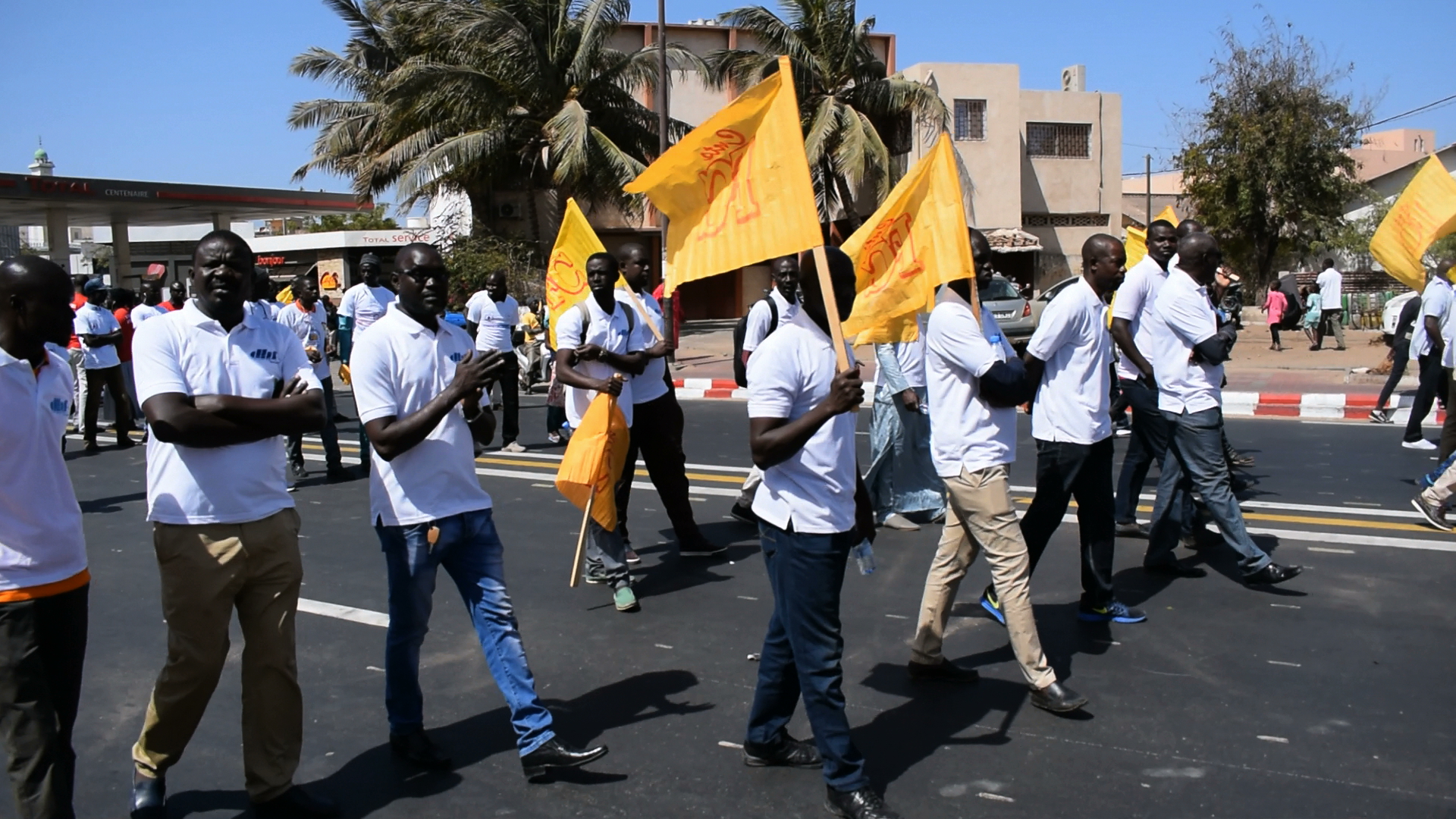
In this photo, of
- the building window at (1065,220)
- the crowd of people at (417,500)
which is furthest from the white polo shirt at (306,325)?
the building window at (1065,220)

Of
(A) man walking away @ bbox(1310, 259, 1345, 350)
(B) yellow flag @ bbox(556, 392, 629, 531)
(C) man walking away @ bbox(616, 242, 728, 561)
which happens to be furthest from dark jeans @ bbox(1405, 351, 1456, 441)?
(A) man walking away @ bbox(1310, 259, 1345, 350)

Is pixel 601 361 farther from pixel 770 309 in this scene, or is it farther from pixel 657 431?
pixel 770 309

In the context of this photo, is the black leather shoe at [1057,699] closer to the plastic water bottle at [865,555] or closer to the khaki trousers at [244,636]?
the plastic water bottle at [865,555]

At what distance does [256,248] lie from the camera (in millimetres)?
39688

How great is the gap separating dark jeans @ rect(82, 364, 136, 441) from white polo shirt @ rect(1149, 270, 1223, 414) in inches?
437

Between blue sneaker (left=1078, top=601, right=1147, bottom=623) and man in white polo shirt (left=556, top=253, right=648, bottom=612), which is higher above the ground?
man in white polo shirt (left=556, top=253, right=648, bottom=612)

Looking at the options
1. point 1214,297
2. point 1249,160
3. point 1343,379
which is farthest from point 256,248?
point 1214,297

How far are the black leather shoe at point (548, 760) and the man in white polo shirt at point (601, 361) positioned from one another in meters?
2.07

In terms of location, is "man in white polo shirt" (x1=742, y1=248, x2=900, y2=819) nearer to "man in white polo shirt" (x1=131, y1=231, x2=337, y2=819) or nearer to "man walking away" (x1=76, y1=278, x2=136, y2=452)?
"man in white polo shirt" (x1=131, y1=231, x2=337, y2=819)

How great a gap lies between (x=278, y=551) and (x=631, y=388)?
3.33 meters

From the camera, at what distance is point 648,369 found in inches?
279

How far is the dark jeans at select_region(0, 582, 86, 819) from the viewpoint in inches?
128

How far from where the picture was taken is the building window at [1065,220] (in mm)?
34219

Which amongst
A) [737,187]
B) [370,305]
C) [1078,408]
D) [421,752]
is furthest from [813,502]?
[370,305]
